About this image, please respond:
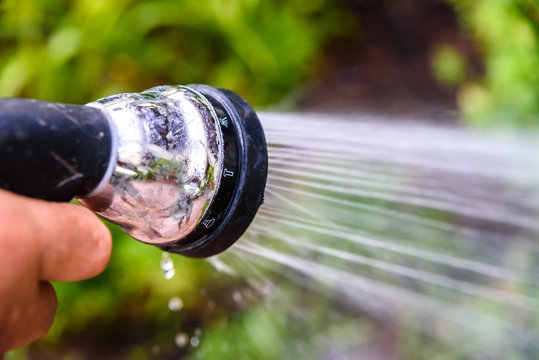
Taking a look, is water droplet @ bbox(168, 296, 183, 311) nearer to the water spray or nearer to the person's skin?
the water spray

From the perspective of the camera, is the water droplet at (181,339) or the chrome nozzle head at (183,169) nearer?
the chrome nozzle head at (183,169)

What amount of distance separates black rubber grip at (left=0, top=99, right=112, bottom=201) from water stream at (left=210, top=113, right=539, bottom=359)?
0.67 metres

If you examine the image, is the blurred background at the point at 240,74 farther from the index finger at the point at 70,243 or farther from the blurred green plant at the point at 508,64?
the index finger at the point at 70,243

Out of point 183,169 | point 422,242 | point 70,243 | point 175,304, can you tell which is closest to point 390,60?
point 422,242

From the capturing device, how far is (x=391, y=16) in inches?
72.9

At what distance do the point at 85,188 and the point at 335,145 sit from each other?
→ 718 mm

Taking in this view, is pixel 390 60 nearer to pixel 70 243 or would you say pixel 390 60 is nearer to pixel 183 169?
pixel 183 169

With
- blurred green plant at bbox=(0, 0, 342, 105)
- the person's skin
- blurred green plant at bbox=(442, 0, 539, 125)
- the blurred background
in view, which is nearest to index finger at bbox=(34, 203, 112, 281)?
the person's skin

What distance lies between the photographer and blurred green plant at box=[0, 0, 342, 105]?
154 centimetres

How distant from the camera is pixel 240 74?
1573 millimetres

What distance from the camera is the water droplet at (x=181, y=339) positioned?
1.42 meters

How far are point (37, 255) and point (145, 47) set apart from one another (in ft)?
4.37

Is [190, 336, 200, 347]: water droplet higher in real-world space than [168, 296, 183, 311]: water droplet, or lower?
lower

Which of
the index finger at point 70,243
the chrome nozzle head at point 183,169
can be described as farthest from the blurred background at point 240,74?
the index finger at point 70,243
